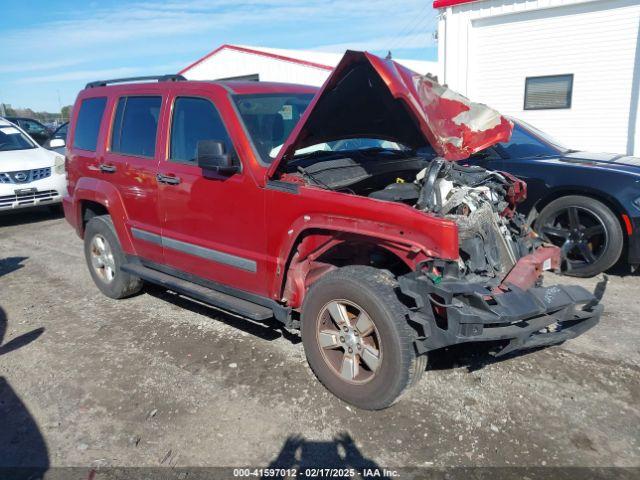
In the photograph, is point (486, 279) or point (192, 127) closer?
point (486, 279)

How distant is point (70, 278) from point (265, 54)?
1468 centimetres

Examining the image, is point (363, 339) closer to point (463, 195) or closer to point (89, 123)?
point (463, 195)

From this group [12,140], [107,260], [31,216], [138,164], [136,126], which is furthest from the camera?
[31,216]

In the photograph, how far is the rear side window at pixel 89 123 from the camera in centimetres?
502

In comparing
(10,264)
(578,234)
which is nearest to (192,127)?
(578,234)

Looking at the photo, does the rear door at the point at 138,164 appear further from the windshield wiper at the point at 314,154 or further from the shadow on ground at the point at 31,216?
the shadow on ground at the point at 31,216

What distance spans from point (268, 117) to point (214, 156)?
2.23 ft

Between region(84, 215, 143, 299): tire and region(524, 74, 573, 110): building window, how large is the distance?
9829 mm

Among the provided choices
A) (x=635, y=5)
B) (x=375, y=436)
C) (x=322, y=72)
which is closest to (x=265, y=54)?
(x=322, y=72)

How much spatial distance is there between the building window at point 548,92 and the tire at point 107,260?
983cm

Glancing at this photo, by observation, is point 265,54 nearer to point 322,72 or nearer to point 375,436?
point 322,72

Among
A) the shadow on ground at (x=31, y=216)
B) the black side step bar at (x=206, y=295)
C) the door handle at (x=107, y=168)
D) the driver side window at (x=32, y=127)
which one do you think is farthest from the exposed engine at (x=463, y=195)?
the driver side window at (x=32, y=127)

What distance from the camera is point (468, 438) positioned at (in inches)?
114

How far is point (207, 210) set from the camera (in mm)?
3873
